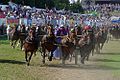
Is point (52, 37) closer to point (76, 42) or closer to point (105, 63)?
point (76, 42)

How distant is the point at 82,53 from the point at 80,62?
2.68ft

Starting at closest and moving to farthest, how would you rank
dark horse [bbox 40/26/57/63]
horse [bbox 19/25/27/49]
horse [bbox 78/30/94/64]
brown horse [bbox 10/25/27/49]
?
dark horse [bbox 40/26/57/63] < horse [bbox 78/30/94/64] < horse [bbox 19/25/27/49] < brown horse [bbox 10/25/27/49]

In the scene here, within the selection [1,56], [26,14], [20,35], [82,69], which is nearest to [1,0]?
[26,14]

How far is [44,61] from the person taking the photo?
2564 centimetres

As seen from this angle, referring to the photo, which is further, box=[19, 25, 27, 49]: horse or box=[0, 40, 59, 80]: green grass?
box=[19, 25, 27, 49]: horse

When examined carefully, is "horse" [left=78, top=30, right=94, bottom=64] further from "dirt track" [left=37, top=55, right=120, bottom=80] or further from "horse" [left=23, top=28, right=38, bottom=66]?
"horse" [left=23, top=28, right=38, bottom=66]

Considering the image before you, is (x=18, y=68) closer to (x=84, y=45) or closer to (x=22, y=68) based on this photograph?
(x=22, y=68)

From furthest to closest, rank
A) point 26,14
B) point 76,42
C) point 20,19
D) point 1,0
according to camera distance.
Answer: point 1,0, point 26,14, point 20,19, point 76,42

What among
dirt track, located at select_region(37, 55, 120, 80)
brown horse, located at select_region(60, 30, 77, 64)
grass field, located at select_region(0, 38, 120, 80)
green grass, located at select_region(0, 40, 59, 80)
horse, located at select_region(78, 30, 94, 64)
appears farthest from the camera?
horse, located at select_region(78, 30, 94, 64)

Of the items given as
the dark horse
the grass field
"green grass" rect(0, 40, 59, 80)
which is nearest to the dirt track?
the grass field

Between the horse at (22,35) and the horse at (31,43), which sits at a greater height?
the horse at (31,43)

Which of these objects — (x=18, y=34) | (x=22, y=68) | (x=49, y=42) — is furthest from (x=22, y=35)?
(x=22, y=68)

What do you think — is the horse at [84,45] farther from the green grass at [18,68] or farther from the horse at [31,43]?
the horse at [31,43]

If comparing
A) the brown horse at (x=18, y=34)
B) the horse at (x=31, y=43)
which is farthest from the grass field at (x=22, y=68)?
the brown horse at (x=18, y=34)
